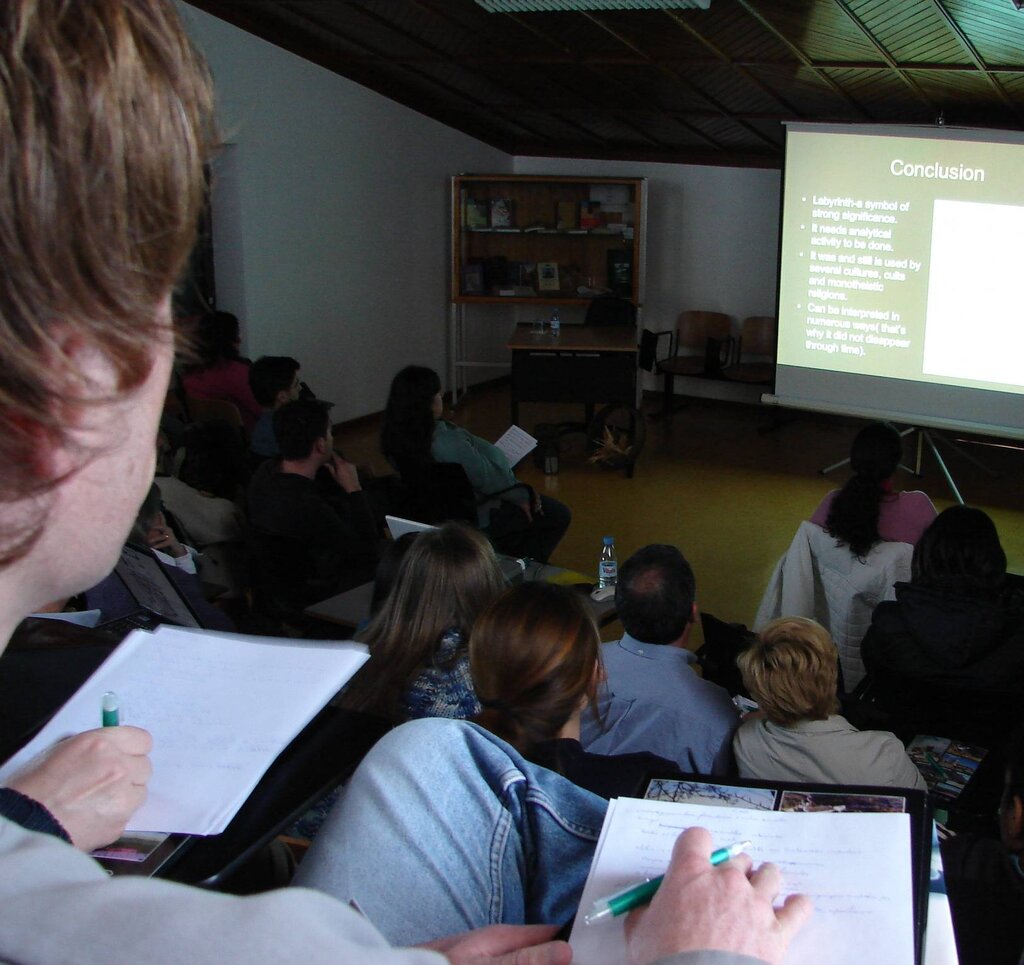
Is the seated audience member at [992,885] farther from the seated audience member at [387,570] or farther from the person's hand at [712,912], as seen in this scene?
the seated audience member at [387,570]

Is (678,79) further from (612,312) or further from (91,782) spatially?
(91,782)

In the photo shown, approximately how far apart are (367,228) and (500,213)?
1.66 metres

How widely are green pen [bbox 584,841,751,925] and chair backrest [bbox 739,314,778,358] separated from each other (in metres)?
8.31

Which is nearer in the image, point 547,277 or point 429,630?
point 429,630

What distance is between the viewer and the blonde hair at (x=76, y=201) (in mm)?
389

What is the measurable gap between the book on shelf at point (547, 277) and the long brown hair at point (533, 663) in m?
7.88

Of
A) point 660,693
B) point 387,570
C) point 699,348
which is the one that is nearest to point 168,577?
point 387,570

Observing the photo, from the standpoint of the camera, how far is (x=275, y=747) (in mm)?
813

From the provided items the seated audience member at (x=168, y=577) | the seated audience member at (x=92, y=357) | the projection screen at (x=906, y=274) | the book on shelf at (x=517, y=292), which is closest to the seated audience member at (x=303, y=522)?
the seated audience member at (x=168, y=577)

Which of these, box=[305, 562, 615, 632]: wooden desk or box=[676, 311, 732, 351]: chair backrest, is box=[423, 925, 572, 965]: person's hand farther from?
box=[676, 311, 732, 351]: chair backrest

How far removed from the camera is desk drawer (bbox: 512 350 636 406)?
7.77 meters

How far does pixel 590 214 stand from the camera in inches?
361

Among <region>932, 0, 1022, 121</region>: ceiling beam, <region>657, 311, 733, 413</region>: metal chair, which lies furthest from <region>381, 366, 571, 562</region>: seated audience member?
<region>657, 311, 733, 413</region>: metal chair

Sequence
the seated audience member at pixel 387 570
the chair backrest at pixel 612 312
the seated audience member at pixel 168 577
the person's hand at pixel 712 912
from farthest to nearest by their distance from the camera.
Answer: the chair backrest at pixel 612 312 < the seated audience member at pixel 387 570 < the seated audience member at pixel 168 577 < the person's hand at pixel 712 912
